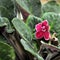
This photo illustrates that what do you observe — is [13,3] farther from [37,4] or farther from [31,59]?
[31,59]

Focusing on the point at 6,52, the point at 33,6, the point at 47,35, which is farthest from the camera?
the point at 33,6

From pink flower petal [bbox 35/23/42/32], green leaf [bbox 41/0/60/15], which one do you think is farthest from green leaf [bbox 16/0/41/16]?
pink flower petal [bbox 35/23/42/32]

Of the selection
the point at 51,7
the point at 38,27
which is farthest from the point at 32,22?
the point at 51,7

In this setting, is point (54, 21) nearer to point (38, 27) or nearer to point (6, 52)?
point (38, 27)

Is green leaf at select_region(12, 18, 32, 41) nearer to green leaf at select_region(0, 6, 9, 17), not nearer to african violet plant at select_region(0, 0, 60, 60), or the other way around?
african violet plant at select_region(0, 0, 60, 60)

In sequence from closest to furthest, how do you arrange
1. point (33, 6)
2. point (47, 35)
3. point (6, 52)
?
point (6, 52) → point (47, 35) → point (33, 6)

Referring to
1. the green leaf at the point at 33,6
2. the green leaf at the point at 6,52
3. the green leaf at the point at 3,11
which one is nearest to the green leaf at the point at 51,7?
the green leaf at the point at 33,6

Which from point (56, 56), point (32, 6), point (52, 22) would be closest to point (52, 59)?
point (56, 56)
